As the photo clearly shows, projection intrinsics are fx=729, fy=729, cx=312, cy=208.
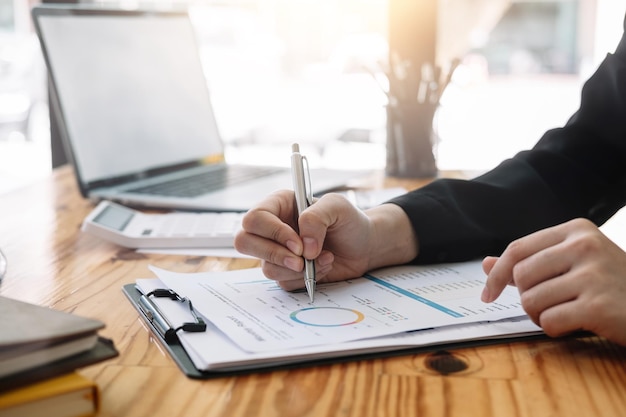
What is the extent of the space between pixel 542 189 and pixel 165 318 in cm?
52

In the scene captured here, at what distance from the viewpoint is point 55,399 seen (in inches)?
16.9

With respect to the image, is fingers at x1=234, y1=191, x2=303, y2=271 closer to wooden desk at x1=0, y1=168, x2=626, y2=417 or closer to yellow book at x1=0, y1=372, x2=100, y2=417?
wooden desk at x1=0, y1=168, x2=626, y2=417

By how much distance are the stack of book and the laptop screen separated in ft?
2.69

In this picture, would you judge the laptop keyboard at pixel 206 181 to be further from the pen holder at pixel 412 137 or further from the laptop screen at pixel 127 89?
the pen holder at pixel 412 137

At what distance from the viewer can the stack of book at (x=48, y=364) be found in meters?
0.42

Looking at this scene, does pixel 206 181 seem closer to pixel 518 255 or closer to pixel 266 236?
pixel 266 236

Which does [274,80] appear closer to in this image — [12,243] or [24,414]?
[12,243]

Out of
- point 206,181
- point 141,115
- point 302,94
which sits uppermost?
point 141,115

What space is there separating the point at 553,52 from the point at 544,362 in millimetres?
7743

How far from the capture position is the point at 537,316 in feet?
2.00

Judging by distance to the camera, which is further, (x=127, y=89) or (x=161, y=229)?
(x=127, y=89)

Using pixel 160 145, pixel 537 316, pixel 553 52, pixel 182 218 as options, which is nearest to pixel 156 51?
pixel 160 145

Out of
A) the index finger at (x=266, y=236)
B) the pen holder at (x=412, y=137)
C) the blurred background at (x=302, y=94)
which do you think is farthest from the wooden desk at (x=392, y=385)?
the blurred background at (x=302, y=94)

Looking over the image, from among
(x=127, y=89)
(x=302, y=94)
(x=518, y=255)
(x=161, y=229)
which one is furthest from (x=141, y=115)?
(x=302, y=94)
